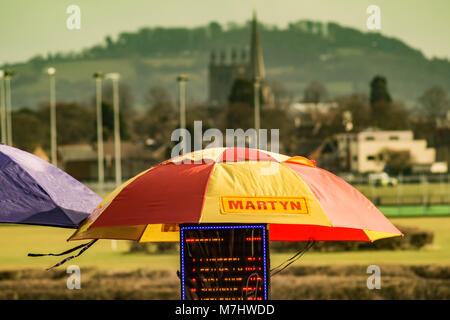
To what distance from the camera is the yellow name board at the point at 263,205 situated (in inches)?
272

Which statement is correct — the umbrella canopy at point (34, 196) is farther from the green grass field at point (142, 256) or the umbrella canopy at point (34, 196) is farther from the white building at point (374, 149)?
the white building at point (374, 149)

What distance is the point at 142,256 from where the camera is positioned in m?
34.7

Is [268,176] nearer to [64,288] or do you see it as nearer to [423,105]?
[64,288]

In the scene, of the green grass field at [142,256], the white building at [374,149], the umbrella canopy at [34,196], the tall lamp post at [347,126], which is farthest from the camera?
the tall lamp post at [347,126]

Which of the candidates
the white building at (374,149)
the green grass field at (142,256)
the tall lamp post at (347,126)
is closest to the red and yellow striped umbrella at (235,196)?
the green grass field at (142,256)

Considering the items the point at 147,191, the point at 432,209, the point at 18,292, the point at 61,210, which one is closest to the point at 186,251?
the point at 147,191

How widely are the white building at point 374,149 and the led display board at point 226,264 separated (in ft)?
409

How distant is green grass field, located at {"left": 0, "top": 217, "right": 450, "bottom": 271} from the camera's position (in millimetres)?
32188

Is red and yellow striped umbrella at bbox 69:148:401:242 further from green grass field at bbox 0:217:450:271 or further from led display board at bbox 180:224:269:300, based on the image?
green grass field at bbox 0:217:450:271

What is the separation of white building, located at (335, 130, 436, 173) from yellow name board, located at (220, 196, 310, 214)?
410ft

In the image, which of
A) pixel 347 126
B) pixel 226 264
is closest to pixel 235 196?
pixel 226 264

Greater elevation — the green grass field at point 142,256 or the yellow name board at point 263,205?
the yellow name board at point 263,205

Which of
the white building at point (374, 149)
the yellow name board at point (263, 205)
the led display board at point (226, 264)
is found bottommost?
the white building at point (374, 149)

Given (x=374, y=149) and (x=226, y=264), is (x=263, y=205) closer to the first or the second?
(x=226, y=264)
